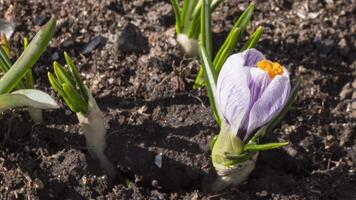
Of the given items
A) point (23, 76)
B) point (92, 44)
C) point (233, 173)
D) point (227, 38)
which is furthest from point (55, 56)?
point (233, 173)

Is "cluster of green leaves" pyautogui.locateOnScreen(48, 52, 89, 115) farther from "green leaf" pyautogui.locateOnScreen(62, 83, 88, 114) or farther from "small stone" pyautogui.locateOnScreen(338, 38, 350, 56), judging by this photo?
"small stone" pyautogui.locateOnScreen(338, 38, 350, 56)

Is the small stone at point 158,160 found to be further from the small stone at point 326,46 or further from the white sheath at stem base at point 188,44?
the small stone at point 326,46

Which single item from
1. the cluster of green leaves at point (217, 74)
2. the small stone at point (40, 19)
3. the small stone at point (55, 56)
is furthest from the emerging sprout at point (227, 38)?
the small stone at point (40, 19)

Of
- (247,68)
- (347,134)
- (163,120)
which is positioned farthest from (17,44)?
(347,134)

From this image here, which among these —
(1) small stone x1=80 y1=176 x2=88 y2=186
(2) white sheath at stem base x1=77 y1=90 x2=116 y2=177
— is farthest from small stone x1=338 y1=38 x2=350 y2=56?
(1) small stone x1=80 y1=176 x2=88 y2=186

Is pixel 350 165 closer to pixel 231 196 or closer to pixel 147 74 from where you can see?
pixel 231 196

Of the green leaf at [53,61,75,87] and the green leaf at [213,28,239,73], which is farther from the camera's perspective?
the green leaf at [213,28,239,73]

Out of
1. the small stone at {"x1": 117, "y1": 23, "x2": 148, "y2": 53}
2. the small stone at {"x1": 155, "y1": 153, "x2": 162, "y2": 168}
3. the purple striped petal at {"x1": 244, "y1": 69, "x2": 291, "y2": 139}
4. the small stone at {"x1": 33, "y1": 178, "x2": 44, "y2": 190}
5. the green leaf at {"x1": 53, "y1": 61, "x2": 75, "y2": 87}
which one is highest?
the green leaf at {"x1": 53, "y1": 61, "x2": 75, "y2": 87}

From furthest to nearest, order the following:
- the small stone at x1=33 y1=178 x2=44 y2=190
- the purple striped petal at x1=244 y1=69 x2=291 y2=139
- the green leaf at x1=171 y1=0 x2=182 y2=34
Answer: the green leaf at x1=171 y1=0 x2=182 y2=34, the small stone at x1=33 y1=178 x2=44 y2=190, the purple striped petal at x1=244 y1=69 x2=291 y2=139
